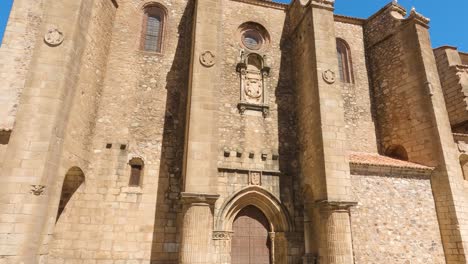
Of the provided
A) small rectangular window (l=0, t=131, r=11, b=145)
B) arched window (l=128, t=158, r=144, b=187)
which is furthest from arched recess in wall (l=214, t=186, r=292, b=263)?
small rectangular window (l=0, t=131, r=11, b=145)

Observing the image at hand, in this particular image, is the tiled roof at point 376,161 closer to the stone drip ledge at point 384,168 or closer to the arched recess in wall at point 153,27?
the stone drip ledge at point 384,168

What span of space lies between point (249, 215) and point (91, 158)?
5066 millimetres

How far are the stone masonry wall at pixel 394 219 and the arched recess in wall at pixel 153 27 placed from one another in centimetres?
808

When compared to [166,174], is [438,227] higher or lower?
lower

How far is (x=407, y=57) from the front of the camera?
1266 centimetres

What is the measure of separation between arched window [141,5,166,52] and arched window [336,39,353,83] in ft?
24.6

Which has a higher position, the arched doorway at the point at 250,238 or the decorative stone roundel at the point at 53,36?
the decorative stone roundel at the point at 53,36

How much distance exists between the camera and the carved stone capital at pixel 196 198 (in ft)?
26.6

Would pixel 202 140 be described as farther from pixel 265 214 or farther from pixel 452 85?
pixel 452 85

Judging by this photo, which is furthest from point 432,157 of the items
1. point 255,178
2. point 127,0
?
point 127,0

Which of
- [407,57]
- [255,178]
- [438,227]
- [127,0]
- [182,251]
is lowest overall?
[182,251]

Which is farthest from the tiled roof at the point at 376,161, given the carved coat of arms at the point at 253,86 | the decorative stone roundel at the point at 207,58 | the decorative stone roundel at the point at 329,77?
Result: the decorative stone roundel at the point at 207,58

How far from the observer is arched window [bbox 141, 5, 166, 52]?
11.3 meters

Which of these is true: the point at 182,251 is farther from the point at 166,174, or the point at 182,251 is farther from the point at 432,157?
the point at 432,157
